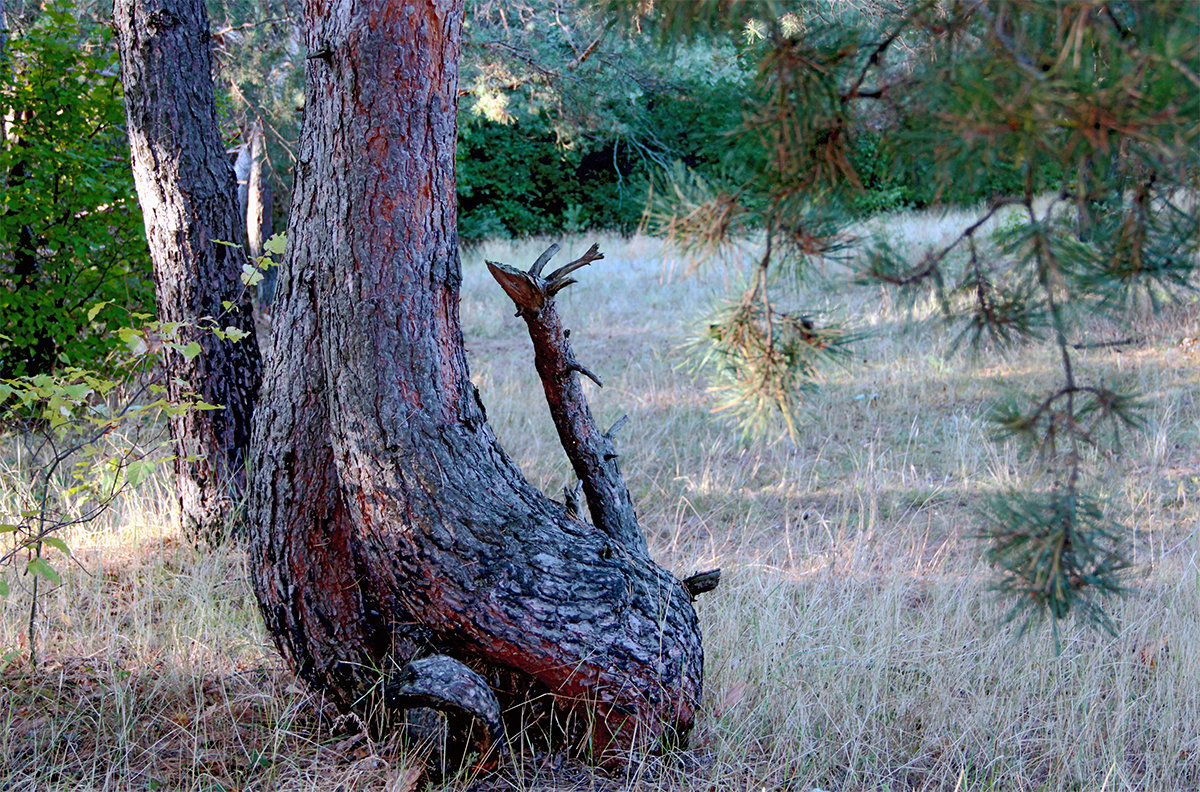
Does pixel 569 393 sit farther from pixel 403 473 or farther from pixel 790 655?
pixel 790 655

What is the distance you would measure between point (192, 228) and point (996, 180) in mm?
3781

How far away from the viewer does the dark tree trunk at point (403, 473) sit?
2.58 meters

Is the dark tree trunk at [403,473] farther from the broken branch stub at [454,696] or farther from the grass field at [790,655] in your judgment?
the grass field at [790,655]

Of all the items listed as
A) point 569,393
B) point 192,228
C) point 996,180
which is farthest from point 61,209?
point 996,180

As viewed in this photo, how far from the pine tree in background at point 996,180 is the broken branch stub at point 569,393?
4.36ft

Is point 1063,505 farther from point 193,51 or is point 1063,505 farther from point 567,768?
point 193,51

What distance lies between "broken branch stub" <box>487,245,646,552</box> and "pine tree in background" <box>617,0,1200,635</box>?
133 centimetres

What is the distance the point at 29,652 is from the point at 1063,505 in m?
3.43

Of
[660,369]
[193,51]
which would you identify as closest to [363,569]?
[193,51]

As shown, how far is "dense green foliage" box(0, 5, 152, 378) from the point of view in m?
5.49

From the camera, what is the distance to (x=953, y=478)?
17.6ft

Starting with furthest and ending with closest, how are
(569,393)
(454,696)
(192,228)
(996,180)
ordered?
(192,228), (569,393), (454,696), (996,180)

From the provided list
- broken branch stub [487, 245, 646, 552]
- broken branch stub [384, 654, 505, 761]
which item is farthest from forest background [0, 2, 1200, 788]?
broken branch stub [487, 245, 646, 552]

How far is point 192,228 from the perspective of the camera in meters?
4.16
